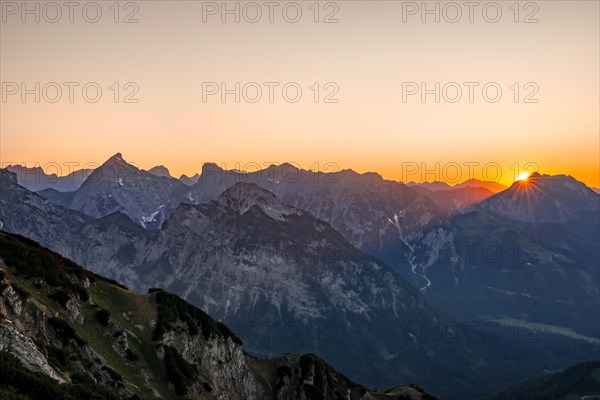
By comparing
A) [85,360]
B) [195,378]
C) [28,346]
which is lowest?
[195,378]

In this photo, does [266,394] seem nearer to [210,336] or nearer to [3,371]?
[210,336]

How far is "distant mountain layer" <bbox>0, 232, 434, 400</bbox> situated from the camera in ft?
300

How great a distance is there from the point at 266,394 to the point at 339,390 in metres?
23.9

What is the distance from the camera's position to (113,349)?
131m

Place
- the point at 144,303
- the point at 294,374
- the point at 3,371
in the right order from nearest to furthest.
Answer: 1. the point at 3,371
2. the point at 144,303
3. the point at 294,374

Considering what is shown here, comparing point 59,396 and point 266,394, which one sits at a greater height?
point 59,396

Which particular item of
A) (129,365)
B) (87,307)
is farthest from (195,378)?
(87,307)

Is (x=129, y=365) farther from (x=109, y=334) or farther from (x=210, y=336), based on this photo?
(x=210, y=336)

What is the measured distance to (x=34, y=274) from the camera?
423 feet

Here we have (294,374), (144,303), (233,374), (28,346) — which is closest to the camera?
(28,346)

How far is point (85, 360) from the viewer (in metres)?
117

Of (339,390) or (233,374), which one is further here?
(339,390)

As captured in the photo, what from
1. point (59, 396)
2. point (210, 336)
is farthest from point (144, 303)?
point (59, 396)

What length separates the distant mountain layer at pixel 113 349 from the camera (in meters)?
91.6
